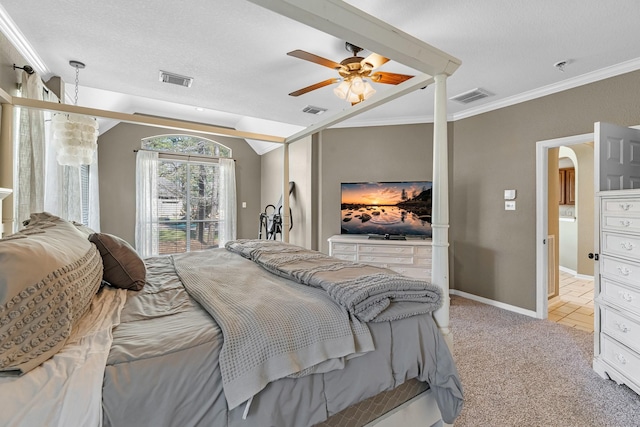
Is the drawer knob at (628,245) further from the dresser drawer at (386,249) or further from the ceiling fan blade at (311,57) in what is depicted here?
the ceiling fan blade at (311,57)

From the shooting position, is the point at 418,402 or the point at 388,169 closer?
the point at 418,402

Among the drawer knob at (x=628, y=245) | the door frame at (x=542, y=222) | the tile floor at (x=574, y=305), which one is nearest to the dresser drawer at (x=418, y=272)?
the door frame at (x=542, y=222)

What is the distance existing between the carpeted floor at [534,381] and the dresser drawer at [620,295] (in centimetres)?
57

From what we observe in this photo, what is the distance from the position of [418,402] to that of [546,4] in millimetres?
2460

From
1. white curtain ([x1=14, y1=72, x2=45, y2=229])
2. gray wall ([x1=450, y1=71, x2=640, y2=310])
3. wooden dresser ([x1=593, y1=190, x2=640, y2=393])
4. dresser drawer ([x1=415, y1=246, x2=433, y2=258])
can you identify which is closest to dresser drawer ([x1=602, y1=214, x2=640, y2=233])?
wooden dresser ([x1=593, y1=190, x2=640, y2=393])

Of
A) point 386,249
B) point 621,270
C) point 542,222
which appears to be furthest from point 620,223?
point 386,249

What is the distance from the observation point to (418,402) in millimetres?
1331

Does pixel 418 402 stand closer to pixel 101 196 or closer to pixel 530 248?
pixel 530 248

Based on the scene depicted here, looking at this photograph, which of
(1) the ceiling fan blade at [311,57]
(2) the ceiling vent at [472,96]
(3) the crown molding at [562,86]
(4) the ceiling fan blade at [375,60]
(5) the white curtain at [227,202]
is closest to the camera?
(1) the ceiling fan blade at [311,57]

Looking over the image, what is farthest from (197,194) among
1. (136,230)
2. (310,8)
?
(310,8)

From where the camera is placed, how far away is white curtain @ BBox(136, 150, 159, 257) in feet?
18.0

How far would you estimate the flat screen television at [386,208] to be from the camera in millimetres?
4199

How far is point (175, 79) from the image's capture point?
301 centimetres

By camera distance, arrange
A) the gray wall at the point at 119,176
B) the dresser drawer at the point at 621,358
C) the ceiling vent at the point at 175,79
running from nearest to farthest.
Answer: the dresser drawer at the point at 621,358, the ceiling vent at the point at 175,79, the gray wall at the point at 119,176
